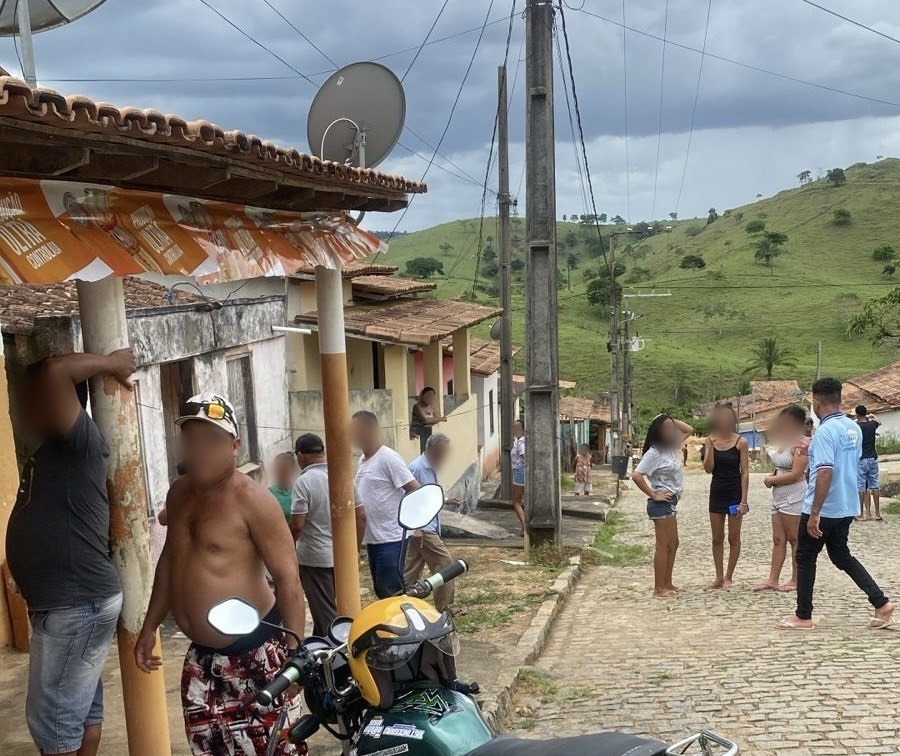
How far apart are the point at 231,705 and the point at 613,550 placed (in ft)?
34.1

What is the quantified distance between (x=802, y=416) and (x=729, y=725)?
12.4ft

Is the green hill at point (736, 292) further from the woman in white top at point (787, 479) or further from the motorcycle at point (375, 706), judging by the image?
the motorcycle at point (375, 706)

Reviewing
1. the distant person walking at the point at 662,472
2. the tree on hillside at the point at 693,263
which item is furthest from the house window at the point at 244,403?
the tree on hillside at the point at 693,263

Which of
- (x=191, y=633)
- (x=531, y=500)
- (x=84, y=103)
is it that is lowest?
(x=531, y=500)

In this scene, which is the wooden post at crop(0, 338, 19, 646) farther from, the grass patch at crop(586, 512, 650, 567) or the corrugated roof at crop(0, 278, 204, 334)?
the grass patch at crop(586, 512, 650, 567)

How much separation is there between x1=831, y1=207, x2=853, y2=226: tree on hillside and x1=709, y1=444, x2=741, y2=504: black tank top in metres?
88.8

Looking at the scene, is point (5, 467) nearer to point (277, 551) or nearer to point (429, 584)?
point (277, 551)

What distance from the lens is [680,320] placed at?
73125 millimetres

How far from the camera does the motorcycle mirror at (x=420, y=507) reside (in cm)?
332

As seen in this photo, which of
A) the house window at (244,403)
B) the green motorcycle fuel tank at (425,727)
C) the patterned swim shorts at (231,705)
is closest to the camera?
the green motorcycle fuel tank at (425,727)

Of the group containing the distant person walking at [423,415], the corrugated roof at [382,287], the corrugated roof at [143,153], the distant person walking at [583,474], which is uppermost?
the corrugated roof at [143,153]

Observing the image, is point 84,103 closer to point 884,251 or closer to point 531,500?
point 531,500

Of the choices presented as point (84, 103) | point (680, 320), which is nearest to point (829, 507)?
point (84, 103)

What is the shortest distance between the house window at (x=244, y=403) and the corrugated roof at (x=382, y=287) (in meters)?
5.63
